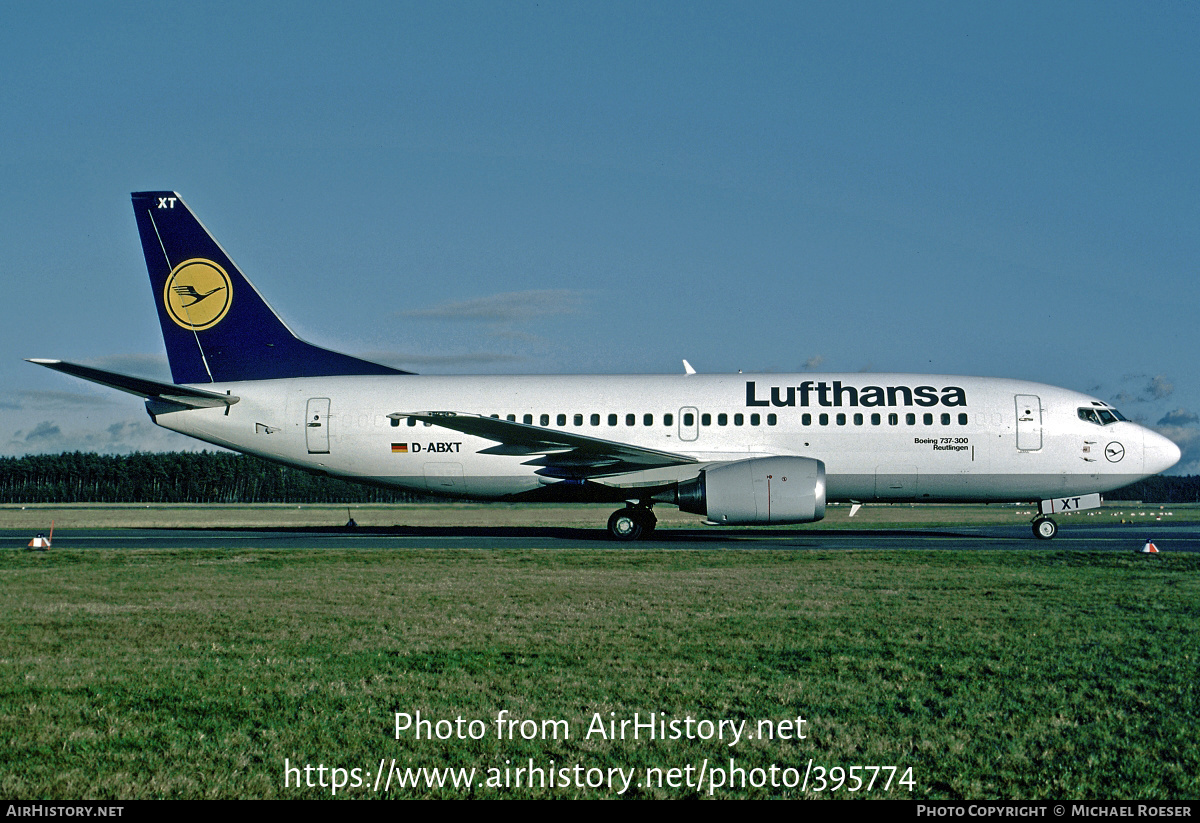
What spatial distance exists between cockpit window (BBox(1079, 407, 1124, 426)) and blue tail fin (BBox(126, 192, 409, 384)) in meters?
20.1

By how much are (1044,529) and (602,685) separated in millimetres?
18807

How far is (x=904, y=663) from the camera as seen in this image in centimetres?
720

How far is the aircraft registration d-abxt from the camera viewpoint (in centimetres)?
2220

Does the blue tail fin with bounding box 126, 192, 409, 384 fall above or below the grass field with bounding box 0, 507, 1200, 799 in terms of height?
above

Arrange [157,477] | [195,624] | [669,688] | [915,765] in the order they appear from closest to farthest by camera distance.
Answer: [915,765]
[669,688]
[195,624]
[157,477]

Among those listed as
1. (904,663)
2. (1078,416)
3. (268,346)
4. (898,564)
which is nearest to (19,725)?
(904,663)

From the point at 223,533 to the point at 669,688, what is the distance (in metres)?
21.6

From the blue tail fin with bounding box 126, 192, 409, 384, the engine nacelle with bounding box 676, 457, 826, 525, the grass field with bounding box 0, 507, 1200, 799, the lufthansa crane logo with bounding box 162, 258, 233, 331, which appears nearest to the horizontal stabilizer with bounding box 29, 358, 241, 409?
the blue tail fin with bounding box 126, 192, 409, 384

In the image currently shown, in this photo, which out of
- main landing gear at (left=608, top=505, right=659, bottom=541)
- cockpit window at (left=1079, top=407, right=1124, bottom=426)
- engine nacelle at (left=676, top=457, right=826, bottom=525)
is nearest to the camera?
engine nacelle at (left=676, top=457, right=826, bottom=525)

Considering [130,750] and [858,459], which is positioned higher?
[858,459]

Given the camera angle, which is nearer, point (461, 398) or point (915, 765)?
point (915, 765)

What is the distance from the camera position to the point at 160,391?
75.5 ft

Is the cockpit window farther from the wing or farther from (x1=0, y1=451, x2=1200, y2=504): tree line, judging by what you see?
(x1=0, y1=451, x2=1200, y2=504): tree line

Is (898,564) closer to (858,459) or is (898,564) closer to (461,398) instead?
(858,459)
